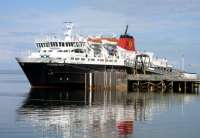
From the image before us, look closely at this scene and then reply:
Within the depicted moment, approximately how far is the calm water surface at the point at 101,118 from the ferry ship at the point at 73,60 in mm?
12745

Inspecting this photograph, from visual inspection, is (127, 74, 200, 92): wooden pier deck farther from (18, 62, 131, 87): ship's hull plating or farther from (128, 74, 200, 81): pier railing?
(18, 62, 131, 87): ship's hull plating

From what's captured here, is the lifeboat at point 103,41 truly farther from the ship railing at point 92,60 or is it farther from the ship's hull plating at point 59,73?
the ship's hull plating at point 59,73

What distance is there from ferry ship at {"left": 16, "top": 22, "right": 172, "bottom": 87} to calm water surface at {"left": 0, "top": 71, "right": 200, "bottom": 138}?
12.7 m

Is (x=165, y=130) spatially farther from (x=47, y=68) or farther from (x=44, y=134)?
(x=47, y=68)

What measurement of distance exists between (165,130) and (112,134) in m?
4.39

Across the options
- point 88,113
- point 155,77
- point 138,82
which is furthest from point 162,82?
point 88,113

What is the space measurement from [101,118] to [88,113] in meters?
4.00

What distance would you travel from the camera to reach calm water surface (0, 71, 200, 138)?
36.0 metres

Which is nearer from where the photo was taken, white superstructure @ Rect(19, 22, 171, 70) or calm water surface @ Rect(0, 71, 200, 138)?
calm water surface @ Rect(0, 71, 200, 138)

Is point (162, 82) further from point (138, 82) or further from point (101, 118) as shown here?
point (101, 118)

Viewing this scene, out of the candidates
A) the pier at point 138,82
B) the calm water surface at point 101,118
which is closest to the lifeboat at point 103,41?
the pier at point 138,82

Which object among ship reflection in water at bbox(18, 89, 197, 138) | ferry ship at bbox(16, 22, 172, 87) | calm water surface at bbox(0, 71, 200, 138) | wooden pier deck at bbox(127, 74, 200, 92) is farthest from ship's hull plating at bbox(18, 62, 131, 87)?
calm water surface at bbox(0, 71, 200, 138)

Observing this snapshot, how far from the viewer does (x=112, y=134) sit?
35469 millimetres

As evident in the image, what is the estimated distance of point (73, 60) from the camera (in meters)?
79.8
